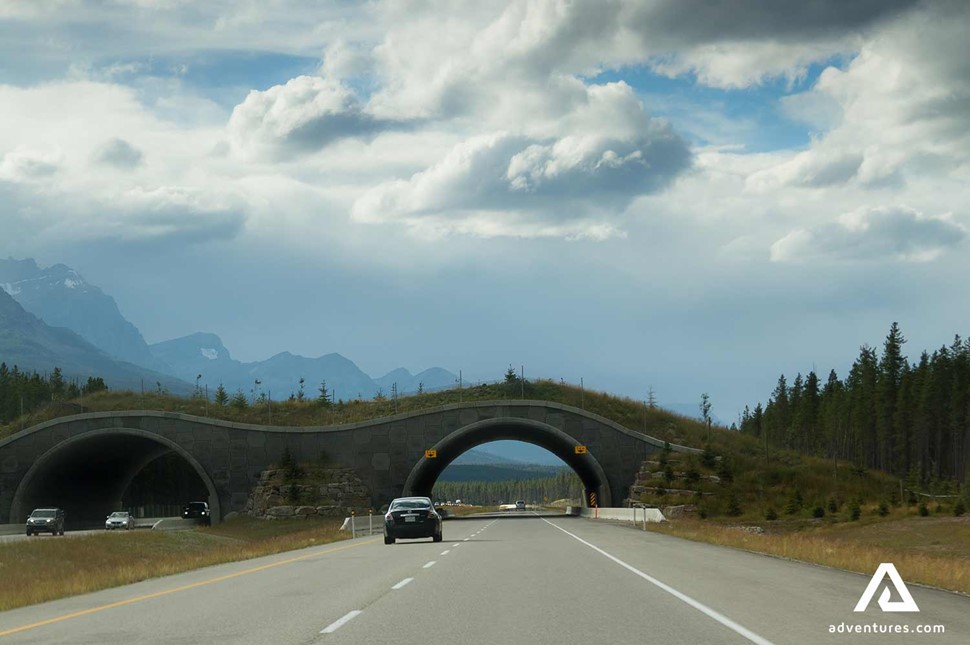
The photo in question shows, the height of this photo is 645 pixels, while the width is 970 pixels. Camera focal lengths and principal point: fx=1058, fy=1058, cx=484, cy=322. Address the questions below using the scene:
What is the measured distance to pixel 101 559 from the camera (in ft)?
122

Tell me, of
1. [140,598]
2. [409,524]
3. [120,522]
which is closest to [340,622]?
[140,598]

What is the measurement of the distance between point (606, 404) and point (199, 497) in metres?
89.9

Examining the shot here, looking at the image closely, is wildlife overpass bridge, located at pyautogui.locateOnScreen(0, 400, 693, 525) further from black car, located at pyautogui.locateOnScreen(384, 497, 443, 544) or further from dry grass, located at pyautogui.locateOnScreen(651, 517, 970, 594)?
black car, located at pyautogui.locateOnScreen(384, 497, 443, 544)

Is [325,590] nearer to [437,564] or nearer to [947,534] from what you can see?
[437,564]

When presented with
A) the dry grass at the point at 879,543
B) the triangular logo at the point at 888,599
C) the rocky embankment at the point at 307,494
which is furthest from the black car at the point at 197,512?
the triangular logo at the point at 888,599

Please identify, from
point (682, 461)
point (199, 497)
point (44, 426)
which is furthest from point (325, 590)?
point (199, 497)

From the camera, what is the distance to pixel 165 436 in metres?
78.1

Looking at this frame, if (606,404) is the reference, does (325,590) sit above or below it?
below

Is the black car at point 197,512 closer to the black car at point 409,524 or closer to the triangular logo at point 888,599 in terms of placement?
the black car at point 409,524

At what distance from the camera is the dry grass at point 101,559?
21.2 meters

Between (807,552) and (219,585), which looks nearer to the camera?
(219,585)

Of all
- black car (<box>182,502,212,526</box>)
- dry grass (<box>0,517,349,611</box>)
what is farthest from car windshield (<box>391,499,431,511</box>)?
black car (<box>182,502,212,526</box>)

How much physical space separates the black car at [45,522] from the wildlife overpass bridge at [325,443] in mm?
16472

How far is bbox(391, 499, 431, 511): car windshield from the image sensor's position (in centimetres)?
3622
